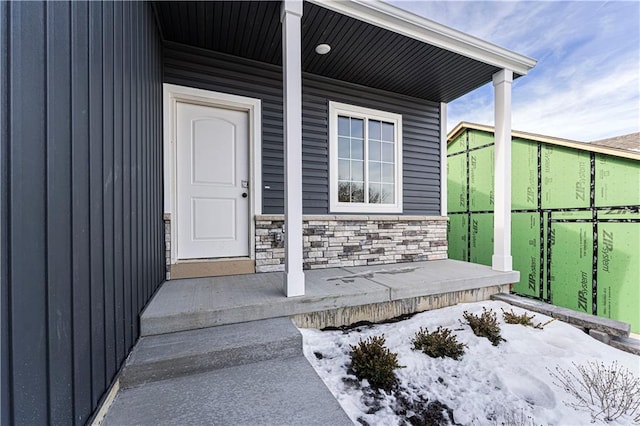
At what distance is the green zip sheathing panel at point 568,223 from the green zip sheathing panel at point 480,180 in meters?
0.02

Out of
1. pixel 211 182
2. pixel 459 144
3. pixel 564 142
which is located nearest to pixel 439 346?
pixel 211 182

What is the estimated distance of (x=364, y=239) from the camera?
3717 millimetres

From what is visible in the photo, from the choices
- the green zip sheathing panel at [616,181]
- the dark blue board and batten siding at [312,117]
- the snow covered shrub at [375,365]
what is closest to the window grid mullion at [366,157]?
the dark blue board and batten siding at [312,117]

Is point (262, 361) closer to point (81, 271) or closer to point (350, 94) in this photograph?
point (81, 271)

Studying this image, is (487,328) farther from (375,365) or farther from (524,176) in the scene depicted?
(524,176)

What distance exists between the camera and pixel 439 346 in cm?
197

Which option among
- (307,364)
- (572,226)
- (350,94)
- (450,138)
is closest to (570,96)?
(450,138)

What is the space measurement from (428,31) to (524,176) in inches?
154

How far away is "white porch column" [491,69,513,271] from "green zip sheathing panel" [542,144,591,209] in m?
2.21

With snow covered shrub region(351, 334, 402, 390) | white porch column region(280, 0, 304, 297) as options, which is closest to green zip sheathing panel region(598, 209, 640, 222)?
snow covered shrub region(351, 334, 402, 390)

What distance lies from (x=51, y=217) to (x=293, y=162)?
155 cm

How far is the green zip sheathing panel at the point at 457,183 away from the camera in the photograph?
6.23m

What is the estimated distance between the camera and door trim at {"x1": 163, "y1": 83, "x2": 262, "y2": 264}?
109 inches

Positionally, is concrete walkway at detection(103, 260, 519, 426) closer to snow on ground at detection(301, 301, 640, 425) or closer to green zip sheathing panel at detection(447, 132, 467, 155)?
snow on ground at detection(301, 301, 640, 425)
